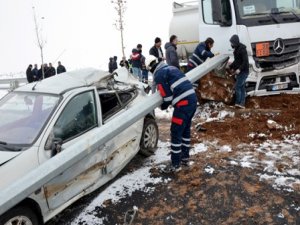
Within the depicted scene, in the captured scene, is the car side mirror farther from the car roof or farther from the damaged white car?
the car roof

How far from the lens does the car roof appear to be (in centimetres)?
558

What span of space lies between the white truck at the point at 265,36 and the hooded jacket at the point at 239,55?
0.28m

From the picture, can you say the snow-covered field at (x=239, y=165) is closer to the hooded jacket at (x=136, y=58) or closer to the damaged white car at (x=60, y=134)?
the damaged white car at (x=60, y=134)

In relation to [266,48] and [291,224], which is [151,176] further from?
[266,48]

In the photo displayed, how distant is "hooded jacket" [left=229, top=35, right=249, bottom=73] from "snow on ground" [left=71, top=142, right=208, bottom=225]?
101 inches

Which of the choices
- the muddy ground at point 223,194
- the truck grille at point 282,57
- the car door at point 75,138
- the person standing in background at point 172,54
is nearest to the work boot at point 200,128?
the muddy ground at point 223,194

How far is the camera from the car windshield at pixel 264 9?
29.0 ft

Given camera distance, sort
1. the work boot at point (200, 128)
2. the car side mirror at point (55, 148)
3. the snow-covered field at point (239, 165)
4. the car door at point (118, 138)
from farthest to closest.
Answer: the work boot at point (200, 128)
the car door at point (118, 138)
the snow-covered field at point (239, 165)
the car side mirror at point (55, 148)

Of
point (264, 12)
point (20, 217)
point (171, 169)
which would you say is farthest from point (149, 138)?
point (264, 12)

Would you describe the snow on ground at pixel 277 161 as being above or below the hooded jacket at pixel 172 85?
below

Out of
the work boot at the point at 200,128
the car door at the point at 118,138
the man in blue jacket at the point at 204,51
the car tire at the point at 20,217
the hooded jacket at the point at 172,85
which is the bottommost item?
the work boot at the point at 200,128

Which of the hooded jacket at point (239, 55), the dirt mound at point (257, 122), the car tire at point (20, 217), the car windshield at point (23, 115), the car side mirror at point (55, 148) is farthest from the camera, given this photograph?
the hooded jacket at point (239, 55)

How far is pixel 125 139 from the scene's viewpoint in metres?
6.06

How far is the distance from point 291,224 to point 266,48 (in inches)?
204
